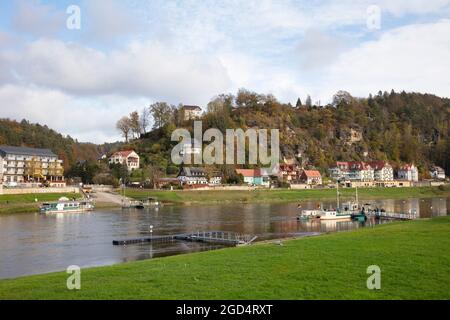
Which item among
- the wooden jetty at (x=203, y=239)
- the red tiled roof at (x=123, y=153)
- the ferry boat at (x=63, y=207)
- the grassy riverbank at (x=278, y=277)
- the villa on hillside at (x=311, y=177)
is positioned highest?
the red tiled roof at (x=123, y=153)

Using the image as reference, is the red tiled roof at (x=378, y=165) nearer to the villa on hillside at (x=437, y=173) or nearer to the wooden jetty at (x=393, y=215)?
the villa on hillside at (x=437, y=173)

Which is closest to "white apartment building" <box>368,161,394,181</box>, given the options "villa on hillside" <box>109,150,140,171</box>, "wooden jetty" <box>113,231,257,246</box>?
"villa on hillside" <box>109,150,140,171</box>

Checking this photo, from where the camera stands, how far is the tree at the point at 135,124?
497ft

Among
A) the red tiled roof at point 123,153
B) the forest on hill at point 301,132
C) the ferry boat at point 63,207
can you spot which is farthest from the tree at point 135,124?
the ferry boat at point 63,207

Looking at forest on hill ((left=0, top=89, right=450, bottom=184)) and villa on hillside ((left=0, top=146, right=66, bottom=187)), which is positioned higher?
forest on hill ((left=0, top=89, right=450, bottom=184))

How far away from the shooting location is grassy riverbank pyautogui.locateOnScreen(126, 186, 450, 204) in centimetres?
9738

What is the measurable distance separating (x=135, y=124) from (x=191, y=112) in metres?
21.3

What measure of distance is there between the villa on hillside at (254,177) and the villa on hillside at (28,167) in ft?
159

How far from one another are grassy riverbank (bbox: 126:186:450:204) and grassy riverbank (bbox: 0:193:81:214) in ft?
60.5

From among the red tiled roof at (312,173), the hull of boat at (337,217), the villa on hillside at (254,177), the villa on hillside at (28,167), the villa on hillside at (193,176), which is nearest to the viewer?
the hull of boat at (337,217)

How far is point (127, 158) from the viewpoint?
415 feet

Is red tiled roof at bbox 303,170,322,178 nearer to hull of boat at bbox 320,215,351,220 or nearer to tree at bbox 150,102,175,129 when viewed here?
tree at bbox 150,102,175,129

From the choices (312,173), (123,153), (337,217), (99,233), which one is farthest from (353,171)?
(99,233)
